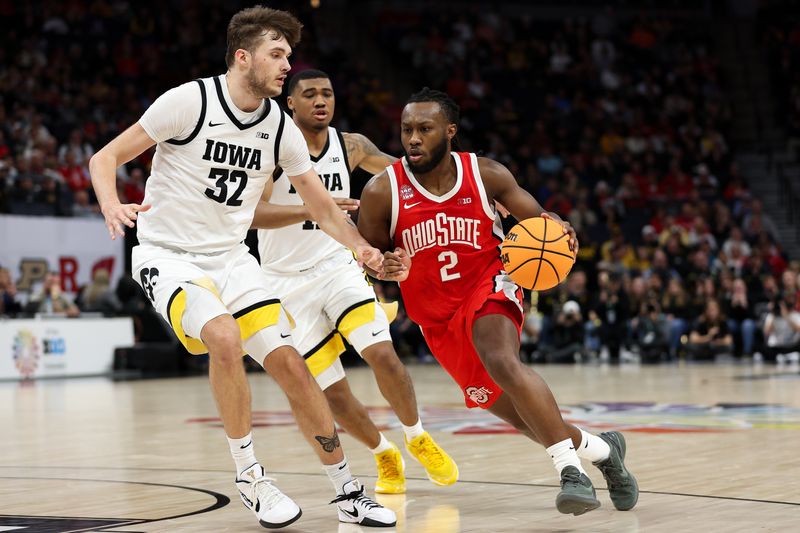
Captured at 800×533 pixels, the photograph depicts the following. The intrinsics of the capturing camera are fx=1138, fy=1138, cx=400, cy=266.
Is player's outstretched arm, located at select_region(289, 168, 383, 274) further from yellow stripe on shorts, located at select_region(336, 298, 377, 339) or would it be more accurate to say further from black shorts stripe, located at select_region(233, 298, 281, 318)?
yellow stripe on shorts, located at select_region(336, 298, 377, 339)

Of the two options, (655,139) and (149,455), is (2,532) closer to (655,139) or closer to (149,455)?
(149,455)

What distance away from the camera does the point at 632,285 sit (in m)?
18.8

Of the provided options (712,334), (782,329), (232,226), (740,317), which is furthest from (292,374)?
(740,317)

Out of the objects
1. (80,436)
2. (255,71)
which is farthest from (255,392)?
(255,71)

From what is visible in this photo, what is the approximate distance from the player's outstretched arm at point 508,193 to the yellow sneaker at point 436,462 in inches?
52.5

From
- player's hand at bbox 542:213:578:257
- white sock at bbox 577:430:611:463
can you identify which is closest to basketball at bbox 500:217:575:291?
player's hand at bbox 542:213:578:257

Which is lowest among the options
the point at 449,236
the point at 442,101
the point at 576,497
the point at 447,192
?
the point at 576,497

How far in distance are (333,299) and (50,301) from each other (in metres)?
10.7

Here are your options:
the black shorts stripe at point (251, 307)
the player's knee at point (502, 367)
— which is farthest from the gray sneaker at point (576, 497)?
the black shorts stripe at point (251, 307)

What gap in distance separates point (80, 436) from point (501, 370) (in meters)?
4.84

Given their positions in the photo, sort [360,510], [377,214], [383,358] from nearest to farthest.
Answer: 1. [360,510]
2. [377,214]
3. [383,358]

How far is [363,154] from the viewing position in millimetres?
6719

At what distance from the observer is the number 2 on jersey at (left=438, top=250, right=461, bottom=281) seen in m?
5.55

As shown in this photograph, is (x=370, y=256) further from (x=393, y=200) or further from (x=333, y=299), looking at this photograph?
(x=333, y=299)
